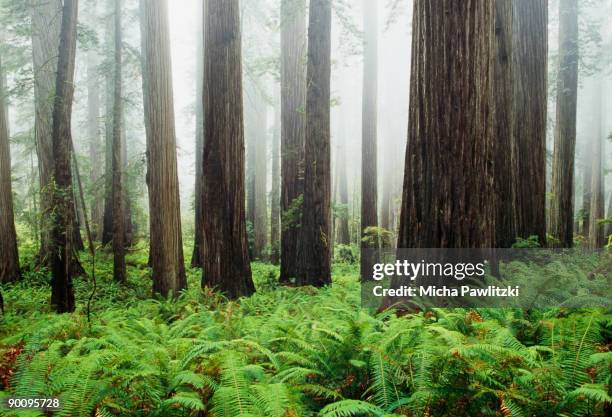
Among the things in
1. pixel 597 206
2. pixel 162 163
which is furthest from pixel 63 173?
pixel 597 206

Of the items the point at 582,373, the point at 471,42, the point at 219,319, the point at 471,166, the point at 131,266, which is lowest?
the point at 131,266

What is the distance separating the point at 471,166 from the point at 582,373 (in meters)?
2.16

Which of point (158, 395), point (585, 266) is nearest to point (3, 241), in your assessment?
point (158, 395)

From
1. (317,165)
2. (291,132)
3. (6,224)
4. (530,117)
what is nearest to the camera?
(530,117)

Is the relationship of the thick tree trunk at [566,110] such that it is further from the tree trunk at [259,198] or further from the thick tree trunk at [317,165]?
the tree trunk at [259,198]

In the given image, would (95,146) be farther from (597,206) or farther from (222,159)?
(597,206)

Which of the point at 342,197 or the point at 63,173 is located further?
the point at 342,197

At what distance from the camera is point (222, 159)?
23.1ft

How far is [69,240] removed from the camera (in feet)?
20.8

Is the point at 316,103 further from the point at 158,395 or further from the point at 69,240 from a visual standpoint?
the point at 158,395

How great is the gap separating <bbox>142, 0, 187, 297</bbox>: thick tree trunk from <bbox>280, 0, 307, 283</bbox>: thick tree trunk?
235 centimetres

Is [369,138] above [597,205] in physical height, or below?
above

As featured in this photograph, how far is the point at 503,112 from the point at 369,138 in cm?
798

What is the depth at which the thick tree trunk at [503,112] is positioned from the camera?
6.28 m
